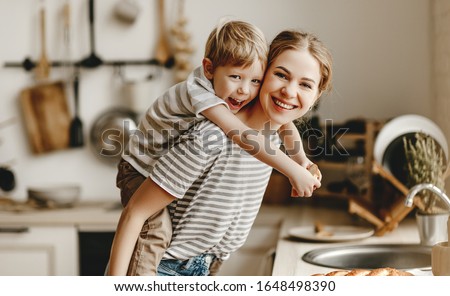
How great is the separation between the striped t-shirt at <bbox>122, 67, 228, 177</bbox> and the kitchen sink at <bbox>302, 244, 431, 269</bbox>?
67cm

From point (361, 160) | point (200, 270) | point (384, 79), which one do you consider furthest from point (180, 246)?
point (384, 79)

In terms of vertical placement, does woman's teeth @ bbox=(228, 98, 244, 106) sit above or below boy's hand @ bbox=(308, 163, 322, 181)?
above

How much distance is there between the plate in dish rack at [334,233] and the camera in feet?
5.27

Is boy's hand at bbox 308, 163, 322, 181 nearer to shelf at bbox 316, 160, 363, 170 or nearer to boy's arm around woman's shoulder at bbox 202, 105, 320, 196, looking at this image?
boy's arm around woman's shoulder at bbox 202, 105, 320, 196

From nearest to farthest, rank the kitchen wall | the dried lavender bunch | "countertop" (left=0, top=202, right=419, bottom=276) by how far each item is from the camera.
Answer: the dried lavender bunch, "countertop" (left=0, top=202, right=419, bottom=276), the kitchen wall

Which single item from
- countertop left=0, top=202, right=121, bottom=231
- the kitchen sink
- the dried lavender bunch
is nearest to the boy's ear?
the kitchen sink

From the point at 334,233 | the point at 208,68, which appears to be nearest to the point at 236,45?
the point at 208,68

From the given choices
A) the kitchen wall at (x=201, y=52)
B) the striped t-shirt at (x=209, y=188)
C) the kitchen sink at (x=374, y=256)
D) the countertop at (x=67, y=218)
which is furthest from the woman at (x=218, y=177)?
the kitchen wall at (x=201, y=52)

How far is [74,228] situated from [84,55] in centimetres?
74

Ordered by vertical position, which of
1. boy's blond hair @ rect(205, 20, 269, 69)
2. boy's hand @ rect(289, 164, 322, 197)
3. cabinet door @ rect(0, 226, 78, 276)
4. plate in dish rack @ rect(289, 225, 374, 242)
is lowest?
cabinet door @ rect(0, 226, 78, 276)

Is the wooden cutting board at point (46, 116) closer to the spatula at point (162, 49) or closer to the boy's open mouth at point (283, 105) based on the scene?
the spatula at point (162, 49)

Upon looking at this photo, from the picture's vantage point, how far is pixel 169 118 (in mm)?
787

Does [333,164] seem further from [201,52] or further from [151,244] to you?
[151,244]

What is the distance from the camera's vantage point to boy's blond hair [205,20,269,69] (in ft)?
2.21
